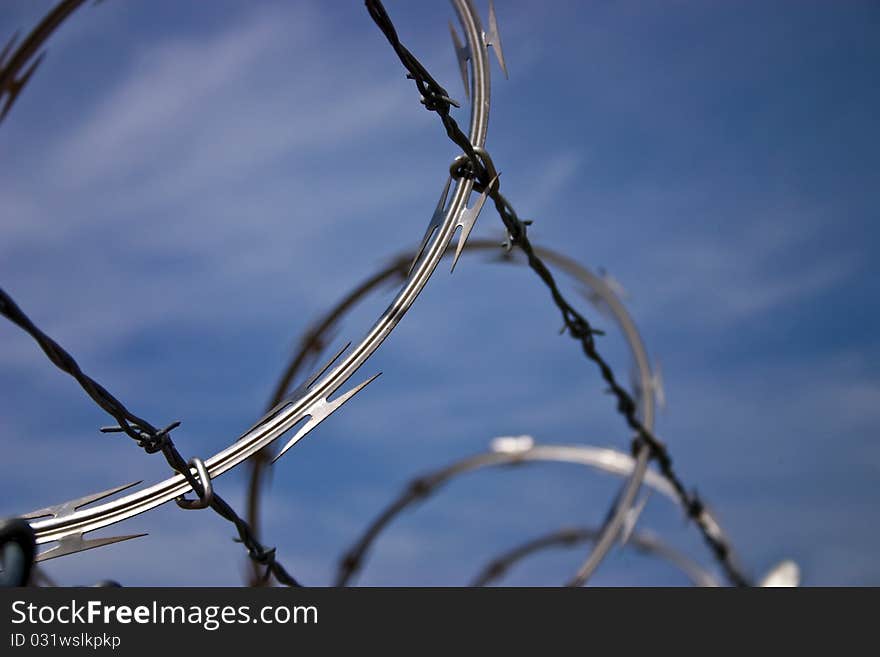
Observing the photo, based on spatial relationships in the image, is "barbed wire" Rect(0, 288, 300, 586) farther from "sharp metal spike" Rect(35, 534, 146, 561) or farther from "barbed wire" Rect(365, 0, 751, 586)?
"barbed wire" Rect(365, 0, 751, 586)

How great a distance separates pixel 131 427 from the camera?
10.4 feet

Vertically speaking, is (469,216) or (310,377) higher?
(469,216)

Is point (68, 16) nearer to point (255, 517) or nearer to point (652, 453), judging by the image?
point (255, 517)

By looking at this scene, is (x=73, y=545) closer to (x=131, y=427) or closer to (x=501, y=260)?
(x=131, y=427)

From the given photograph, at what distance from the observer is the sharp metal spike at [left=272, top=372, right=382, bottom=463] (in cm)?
330

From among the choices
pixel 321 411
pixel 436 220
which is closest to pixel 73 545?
pixel 321 411

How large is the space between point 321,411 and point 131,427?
604 mm

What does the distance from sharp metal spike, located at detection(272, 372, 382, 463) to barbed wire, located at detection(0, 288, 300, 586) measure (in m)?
0.32

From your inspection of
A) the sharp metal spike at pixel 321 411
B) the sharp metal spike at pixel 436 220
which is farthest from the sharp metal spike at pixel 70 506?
the sharp metal spike at pixel 436 220

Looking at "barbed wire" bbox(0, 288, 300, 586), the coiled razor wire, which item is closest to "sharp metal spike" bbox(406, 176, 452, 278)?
the coiled razor wire
